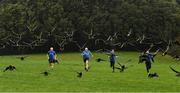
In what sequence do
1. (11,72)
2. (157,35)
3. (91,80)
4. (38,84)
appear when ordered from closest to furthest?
(38,84) < (91,80) < (11,72) < (157,35)

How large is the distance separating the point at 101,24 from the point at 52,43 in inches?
335

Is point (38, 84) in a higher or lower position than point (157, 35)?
higher

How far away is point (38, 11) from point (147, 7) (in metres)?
17.0

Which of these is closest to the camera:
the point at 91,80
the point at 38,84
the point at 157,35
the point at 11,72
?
the point at 38,84

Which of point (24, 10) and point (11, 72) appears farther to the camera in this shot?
point (24, 10)

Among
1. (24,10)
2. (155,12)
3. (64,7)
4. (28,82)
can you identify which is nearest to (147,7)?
(155,12)

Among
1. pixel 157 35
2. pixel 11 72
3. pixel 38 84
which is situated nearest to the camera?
pixel 38 84

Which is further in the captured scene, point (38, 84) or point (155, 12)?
point (155, 12)

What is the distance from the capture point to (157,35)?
78062 mm

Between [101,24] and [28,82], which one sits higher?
[28,82]

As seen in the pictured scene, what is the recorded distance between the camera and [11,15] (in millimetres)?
82938

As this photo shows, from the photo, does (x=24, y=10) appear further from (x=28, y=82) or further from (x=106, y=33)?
(x=28, y=82)

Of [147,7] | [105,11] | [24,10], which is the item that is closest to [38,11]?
[24,10]

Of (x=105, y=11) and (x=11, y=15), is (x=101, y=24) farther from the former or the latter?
(x=11, y=15)
